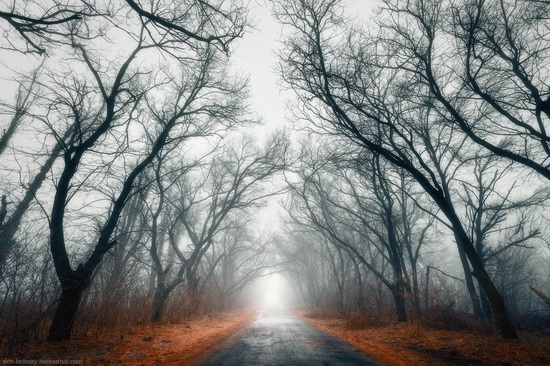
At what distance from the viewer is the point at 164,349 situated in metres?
5.16

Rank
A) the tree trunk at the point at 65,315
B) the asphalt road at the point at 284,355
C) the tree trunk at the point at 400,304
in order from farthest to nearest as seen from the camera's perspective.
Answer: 1. the tree trunk at the point at 400,304
2. the tree trunk at the point at 65,315
3. the asphalt road at the point at 284,355

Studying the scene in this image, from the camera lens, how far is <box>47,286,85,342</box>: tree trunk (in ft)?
16.5

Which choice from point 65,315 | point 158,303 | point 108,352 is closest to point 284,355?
point 108,352

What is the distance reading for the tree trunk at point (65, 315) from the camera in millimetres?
5023

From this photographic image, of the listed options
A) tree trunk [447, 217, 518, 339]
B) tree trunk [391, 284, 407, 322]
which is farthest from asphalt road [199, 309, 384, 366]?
tree trunk [391, 284, 407, 322]

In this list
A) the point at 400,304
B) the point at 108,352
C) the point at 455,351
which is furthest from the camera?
the point at 400,304

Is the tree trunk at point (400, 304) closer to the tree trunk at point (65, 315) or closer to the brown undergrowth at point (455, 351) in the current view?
the brown undergrowth at point (455, 351)

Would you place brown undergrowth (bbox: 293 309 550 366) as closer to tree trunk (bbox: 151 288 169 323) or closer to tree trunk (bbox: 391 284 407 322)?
tree trunk (bbox: 391 284 407 322)

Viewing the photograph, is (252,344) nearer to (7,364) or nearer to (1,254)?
(7,364)

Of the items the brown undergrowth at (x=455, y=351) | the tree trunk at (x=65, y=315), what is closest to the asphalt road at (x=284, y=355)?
the brown undergrowth at (x=455, y=351)

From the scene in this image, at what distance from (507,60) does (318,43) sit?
15.5 ft

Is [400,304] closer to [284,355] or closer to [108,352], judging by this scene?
[284,355]

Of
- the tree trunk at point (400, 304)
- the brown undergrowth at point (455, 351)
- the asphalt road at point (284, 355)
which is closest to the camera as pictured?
the asphalt road at point (284, 355)

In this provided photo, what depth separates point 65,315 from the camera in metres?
5.11
